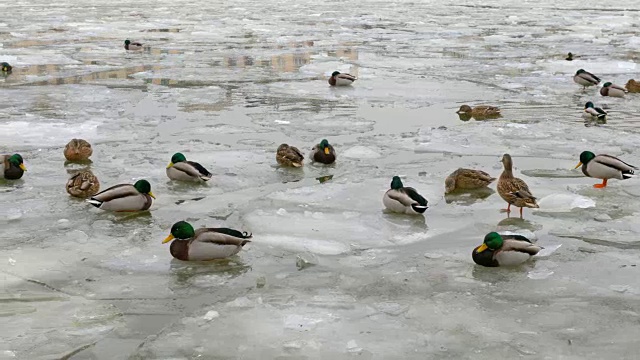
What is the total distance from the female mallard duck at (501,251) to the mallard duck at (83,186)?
337 centimetres

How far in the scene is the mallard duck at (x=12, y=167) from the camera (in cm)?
749

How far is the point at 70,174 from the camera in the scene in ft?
25.7

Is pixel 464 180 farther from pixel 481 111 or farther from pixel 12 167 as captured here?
pixel 12 167

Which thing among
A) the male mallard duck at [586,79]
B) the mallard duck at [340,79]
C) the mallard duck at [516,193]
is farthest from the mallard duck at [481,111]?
the mallard duck at [516,193]

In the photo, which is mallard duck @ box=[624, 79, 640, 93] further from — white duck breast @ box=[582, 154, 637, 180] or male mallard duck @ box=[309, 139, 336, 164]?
male mallard duck @ box=[309, 139, 336, 164]

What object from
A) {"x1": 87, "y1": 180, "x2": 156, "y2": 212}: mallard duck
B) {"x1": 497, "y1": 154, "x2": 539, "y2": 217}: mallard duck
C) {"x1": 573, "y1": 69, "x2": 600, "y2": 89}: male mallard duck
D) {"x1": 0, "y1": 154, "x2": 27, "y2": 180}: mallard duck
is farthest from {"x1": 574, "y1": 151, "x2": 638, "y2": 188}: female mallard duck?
{"x1": 573, "y1": 69, "x2": 600, "y2": 89}: male mallard duck

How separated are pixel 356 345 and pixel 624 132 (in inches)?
267

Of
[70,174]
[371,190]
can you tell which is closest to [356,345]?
[371,190]

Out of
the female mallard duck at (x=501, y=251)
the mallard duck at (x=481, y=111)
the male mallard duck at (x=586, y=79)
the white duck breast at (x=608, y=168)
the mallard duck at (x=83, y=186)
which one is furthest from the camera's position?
the male mallard duck at (x=586, y=79)

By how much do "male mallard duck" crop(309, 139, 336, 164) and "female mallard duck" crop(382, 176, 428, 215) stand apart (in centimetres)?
156

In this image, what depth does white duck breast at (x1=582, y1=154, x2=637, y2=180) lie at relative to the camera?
23.8 ft

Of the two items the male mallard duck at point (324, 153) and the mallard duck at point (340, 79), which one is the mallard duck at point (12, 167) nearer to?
the male mallard duck at point (324, 153)

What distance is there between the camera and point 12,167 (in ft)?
24.7

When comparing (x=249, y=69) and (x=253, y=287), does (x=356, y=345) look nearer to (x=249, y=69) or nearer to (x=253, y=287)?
(x=253, y=287)
